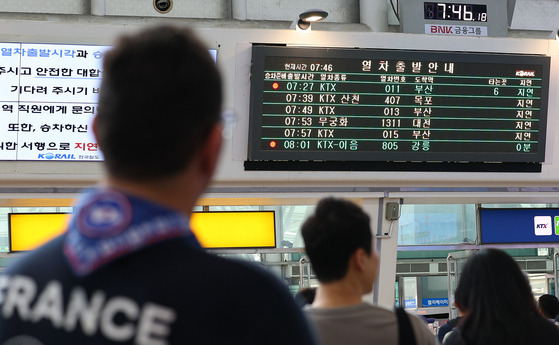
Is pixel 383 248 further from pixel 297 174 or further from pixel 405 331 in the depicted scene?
pixel 405 331

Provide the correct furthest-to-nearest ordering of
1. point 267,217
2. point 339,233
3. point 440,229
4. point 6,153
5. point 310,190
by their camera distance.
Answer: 1. point 440,229
2. point 267,217
3. point 310,190
4. point 6,153
5. point 339,233

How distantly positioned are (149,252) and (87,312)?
0.10m

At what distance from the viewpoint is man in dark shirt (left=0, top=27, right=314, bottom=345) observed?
0.87 m

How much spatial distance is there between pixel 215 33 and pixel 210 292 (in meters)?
5.50

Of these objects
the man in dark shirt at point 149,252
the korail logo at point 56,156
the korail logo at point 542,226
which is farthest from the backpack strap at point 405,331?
the korail logo at point 542,226

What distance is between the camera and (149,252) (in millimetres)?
889

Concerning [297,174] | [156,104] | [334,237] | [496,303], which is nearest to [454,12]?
[297,174]

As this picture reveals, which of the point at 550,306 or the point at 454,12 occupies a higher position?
the point at 454,12

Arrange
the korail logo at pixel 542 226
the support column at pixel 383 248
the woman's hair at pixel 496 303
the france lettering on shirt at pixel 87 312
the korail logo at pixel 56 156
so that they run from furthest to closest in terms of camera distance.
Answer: the korail logo at pixel 542 226
the support column at pixel 383 248
the korail logo at pixel 56 156
the woman's hair at pixel 496 303
the france lettering on shirt at pixel 87 312

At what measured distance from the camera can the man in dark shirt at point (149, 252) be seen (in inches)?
34.1

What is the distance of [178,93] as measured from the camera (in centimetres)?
92

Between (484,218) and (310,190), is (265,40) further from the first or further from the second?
(484,218)

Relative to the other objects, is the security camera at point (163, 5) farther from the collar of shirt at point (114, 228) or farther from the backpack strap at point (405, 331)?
the collar of shirt at point (114, 228)

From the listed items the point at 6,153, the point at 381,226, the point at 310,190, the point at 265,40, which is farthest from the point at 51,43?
the point at 381,226
